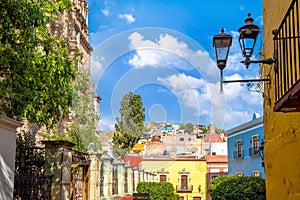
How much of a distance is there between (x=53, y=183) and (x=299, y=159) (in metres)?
4.88

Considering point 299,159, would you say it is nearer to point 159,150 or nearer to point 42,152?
point 42,152

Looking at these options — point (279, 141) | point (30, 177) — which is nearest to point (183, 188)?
point (30, 177)

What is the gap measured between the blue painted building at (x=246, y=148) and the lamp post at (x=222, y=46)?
A: 1731 cm

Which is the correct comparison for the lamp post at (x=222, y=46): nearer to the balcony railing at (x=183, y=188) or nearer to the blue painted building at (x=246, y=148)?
the blue painted building at (x=246, y=148)

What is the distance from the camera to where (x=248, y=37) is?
5.55 m

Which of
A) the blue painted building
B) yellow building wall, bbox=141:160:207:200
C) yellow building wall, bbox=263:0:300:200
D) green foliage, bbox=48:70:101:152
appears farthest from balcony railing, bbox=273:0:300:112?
yellow building wall, bbox=141:160:207:200

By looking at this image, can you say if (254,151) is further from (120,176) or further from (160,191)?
(120,176)

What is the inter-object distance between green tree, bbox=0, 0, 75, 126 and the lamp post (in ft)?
11.9

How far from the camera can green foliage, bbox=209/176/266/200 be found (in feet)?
48.7

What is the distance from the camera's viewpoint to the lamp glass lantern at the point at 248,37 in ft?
18.0

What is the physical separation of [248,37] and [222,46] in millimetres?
358

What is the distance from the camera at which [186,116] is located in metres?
10.2

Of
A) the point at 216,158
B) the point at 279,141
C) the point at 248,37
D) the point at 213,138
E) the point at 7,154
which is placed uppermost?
the point at 213,138

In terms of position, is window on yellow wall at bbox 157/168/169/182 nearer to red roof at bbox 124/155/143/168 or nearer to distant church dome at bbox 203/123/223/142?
red roof at bbox 124/155/143/168
